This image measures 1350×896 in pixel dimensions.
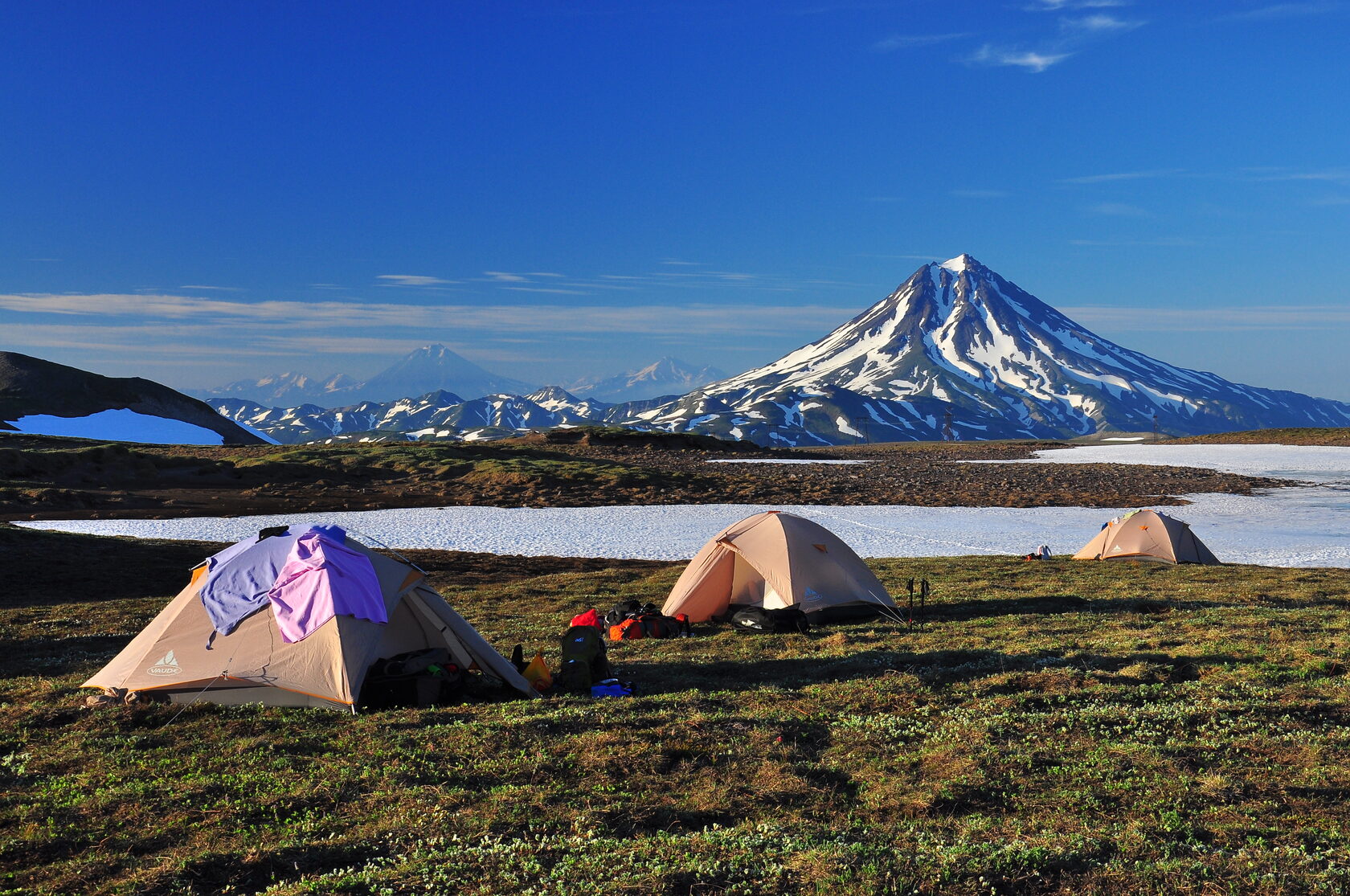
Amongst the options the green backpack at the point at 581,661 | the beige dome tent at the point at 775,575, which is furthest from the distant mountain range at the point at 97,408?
the green backpack at the point at 581,661

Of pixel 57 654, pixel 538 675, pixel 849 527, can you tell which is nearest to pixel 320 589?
pixel 538 675

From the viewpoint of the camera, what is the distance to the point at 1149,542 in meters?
33.0

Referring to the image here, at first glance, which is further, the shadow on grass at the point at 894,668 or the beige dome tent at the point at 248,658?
the shadow on grass at the point at 894,668

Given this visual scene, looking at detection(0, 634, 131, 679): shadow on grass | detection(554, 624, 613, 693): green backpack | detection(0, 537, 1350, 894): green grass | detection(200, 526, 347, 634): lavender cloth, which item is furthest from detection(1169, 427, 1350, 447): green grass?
A: detection(0, 634, 131, 679): shadow on grass

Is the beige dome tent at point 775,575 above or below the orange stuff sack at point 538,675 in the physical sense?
above

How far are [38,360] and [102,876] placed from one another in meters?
146

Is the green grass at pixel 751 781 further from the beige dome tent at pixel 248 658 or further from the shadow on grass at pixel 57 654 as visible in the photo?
the beige dome tent at pixel 248 658

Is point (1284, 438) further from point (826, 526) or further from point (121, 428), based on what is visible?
point (121, 428)

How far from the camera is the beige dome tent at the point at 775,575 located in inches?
831

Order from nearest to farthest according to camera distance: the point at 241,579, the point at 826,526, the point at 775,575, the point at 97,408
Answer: the point at 241,579 < the point at 775,575 < the point at 826,526 < the point at 97,408

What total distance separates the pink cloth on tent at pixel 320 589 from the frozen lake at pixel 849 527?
2072cm

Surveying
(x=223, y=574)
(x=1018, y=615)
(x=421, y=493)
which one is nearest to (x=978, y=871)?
(x=223, y=574)

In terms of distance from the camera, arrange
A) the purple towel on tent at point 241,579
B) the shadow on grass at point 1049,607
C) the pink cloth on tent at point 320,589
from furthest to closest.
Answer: the shadow on grass at point 1049,607 → the purple towel on tent at point 241,579 → the pink cloth on tent at point 320,589

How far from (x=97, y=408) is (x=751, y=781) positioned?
128 m
